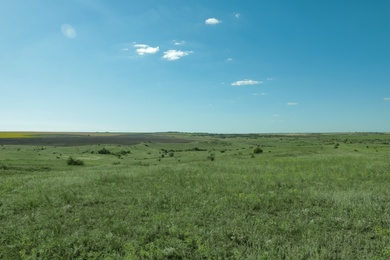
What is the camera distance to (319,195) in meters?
19.5

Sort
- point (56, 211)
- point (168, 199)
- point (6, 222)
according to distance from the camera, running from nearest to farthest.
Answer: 1. point (6, 222)
2. point (56, 211)
3. point (168, 199)

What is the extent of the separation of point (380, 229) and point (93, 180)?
22.5 meters

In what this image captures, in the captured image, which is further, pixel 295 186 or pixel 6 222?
pixel 295 186

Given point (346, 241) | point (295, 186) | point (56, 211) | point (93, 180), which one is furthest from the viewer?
point (93, 180)

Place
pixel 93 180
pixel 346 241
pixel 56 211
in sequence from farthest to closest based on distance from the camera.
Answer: pixel 93 180 → pixel 56 211 → pixel 346 241

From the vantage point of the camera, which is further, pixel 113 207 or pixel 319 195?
pixel 319 195

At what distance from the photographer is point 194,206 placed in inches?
677

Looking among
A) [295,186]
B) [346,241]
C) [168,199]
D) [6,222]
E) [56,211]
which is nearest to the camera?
[346,241]

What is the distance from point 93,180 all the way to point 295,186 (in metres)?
17.9

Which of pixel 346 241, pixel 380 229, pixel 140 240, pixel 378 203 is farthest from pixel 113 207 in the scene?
pixel 378 203

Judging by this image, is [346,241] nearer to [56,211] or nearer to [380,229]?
[380,229]

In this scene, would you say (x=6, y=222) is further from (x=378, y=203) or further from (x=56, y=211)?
(x=378, y=203)

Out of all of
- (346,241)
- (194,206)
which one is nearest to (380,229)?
(346,241)

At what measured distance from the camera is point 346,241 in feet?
38.0
